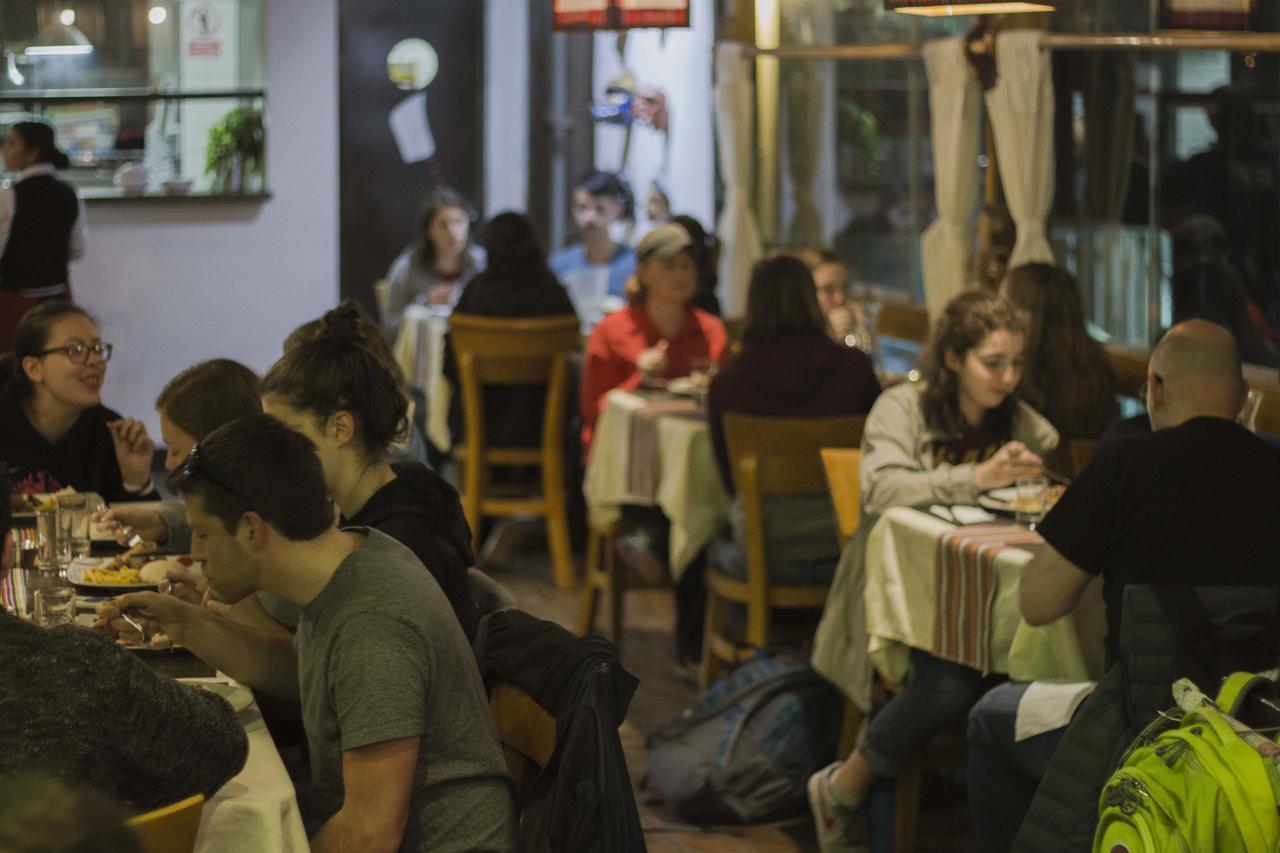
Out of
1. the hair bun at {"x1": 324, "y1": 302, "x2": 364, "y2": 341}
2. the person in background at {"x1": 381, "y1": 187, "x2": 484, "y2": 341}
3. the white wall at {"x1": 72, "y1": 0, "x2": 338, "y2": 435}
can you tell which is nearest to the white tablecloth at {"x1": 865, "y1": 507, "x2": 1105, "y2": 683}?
the hair bun at {"x1": 324, "y1": 302, "x2": 364, "y2": 341}

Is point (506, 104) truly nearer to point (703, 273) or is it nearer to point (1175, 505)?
point (703, 273)

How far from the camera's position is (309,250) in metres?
10.3

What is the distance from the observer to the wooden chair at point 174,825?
1.99 metres

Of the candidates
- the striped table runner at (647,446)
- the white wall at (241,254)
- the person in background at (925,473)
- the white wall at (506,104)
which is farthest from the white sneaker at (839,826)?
the white wall at (506,104)

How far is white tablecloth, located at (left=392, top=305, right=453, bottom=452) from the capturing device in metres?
7.76

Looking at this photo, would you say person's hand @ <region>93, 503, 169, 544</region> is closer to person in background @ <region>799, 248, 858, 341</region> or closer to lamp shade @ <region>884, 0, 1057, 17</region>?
lamp shade @ <region>884, 0, 1057, 17</region>

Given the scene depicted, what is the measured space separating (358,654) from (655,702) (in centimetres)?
336

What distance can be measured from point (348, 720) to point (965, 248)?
15.3ft

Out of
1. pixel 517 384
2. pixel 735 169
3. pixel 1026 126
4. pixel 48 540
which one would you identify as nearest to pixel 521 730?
pixel 48 540

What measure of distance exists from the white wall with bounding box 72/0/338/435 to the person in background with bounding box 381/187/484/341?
5.05 ft

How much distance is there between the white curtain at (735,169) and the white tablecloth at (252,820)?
6.10 m

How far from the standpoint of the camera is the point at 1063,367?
16.5 ft

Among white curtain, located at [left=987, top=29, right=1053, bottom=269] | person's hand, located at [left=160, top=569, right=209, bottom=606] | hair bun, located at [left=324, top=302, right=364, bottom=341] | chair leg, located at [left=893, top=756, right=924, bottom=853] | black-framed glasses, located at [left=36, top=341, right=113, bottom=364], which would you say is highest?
white curtain, located at [left=987, top=29, right=1053, bottom=269]

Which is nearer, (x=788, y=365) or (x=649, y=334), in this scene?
(x=788, y=365)
